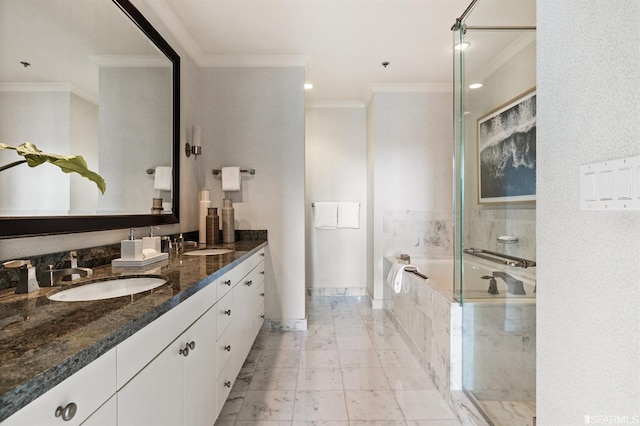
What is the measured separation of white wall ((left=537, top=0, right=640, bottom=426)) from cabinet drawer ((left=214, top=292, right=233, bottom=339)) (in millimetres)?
1240

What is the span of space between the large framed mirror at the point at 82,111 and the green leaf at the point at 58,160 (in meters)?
0.02

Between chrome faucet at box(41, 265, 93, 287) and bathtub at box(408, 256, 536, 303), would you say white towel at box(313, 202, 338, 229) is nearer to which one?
bathtub at box(408, 256, 536, 303)

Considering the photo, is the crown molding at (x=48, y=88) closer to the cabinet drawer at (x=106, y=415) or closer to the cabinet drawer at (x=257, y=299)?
the cabinet drawer at (x=106, y=415)

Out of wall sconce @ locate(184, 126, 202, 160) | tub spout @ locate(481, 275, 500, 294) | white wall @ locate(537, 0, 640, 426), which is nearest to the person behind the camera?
white wall @ locate(537, 0, 640, 426)

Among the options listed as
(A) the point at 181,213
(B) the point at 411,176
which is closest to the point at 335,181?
(B) the point at 411,176

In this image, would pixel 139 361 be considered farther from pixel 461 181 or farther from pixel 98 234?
pixel 461 181

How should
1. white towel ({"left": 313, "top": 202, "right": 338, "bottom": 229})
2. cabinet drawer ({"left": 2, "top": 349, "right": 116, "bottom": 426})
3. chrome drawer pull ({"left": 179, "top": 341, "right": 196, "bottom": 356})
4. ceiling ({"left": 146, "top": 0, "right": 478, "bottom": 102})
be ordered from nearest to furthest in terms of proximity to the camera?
cabinet drawer ({"left": 2, "top": 349, "right": 116, "bottom": 426}) → chrome drawer pull ({"left": 179, "top": 341, "right": 196, "bottom": 356}) → ceiling ({"left": 146, "top": 0, "right": 478, "bottom": 102}) → white towel ({"left": 313, "top": 202, "right": 338, "bottom": 229})

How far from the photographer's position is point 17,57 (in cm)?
109

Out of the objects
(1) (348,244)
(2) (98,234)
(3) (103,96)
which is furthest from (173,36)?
(1) (348,244)

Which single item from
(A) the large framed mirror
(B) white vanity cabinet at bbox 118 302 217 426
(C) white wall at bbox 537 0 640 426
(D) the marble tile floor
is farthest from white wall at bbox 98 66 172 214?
(C) white wall at bbox 537 0 640 426

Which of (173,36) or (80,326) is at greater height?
(173,36)

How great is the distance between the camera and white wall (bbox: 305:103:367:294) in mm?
3963

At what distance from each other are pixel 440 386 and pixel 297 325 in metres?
1.36

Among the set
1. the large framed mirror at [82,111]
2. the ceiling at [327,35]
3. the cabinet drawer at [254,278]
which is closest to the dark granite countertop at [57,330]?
the large framed mirror at [82,111]
